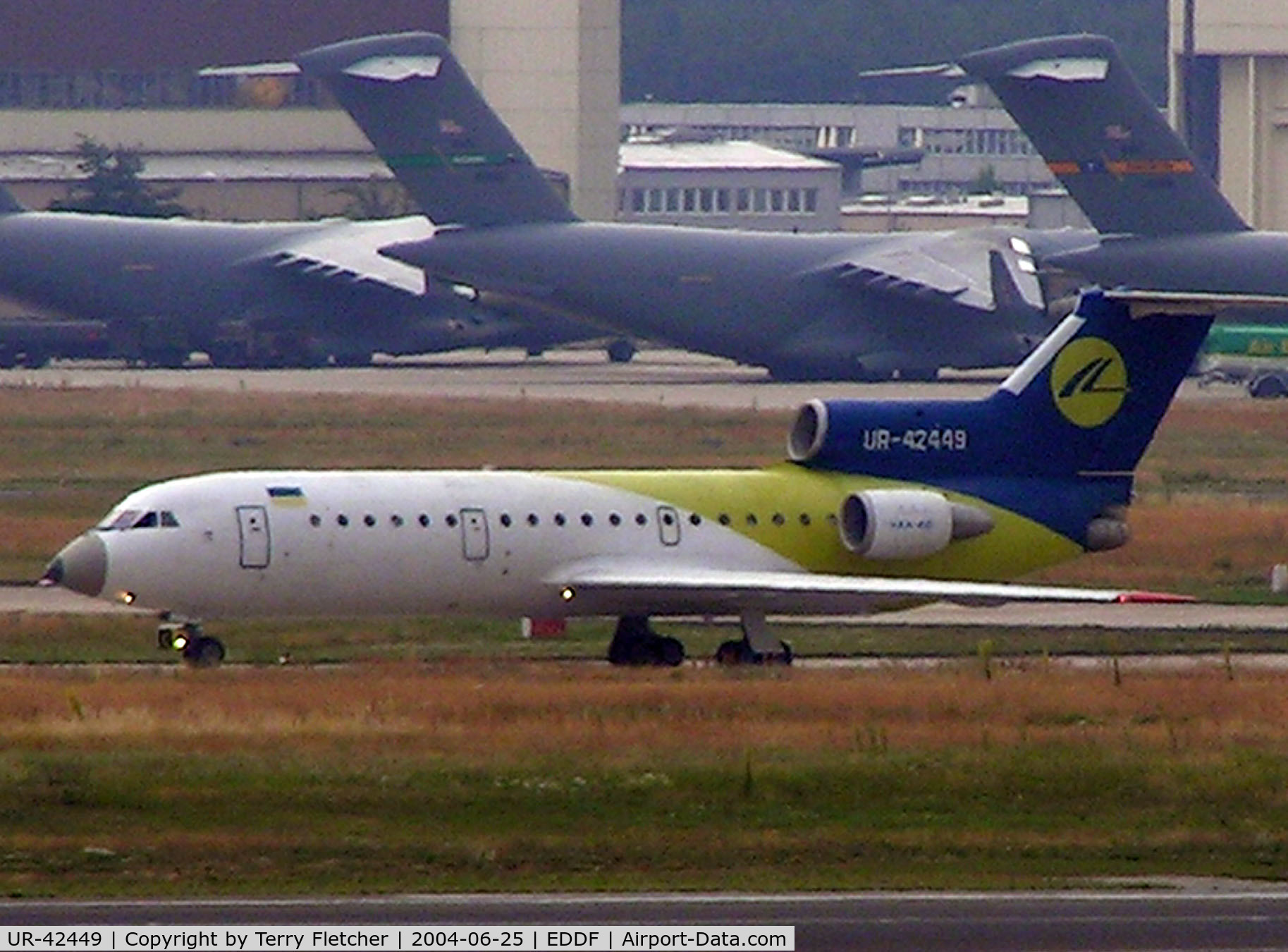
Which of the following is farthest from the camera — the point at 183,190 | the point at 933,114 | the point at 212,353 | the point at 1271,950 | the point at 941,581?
the point at 933,114

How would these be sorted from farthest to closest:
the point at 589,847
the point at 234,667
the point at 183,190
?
the point at 183,190 < the point at 234,667 < the point at 589,847

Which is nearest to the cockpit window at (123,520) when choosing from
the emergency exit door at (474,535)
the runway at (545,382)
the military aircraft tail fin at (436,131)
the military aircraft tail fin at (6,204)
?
the emergency exit door at (474,535)

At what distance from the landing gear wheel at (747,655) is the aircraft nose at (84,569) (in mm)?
7311

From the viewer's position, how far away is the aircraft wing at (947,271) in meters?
89.8

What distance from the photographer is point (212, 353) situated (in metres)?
99.3

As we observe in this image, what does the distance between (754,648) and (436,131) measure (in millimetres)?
56700

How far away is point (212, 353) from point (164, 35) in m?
40.1

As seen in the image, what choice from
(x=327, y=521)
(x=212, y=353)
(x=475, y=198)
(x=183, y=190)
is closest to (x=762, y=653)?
(x=327, y=521)

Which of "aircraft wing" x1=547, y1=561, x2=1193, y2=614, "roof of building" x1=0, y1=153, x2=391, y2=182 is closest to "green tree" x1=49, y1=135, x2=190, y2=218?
"roof of building" x1=0, y1=153, x2=391, y2=182

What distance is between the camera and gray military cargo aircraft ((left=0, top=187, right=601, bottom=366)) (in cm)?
9638

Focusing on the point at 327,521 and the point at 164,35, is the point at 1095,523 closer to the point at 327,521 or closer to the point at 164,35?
the point at 327,521

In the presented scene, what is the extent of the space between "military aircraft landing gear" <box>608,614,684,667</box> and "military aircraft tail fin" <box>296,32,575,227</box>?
53.5m

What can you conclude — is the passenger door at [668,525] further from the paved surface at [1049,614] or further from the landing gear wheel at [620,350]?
the landing gear wheel at [620,350]

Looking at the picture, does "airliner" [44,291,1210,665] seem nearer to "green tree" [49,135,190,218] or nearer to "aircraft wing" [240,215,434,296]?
"aircraft wing" [240,215,434,296]
